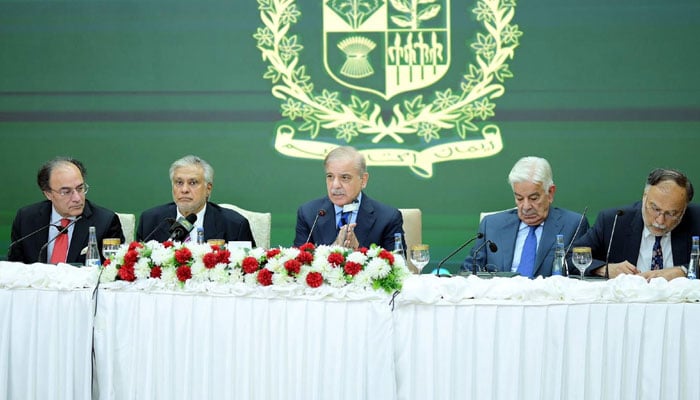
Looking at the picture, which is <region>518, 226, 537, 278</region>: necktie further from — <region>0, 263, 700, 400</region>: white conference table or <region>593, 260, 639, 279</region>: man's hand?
<region>0, 263, 700, 400</region>: white conference table

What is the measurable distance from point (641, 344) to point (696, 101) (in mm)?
3341

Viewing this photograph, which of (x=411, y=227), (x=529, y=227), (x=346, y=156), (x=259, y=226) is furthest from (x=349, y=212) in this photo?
(x=529, y=227)

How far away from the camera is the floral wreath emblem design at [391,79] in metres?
5.93

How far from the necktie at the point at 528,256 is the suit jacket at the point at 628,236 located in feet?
0.73

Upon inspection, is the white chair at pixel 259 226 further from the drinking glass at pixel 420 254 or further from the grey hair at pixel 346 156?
the drinking glass at pixel 420 254

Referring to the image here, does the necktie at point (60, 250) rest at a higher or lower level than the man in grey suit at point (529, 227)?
lower

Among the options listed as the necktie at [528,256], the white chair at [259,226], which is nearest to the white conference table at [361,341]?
the necktie at [528,256]

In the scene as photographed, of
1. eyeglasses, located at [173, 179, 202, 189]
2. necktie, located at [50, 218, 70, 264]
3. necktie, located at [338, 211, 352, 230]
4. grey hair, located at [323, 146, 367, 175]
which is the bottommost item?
necktie, located at [50, 218, 70, 264]

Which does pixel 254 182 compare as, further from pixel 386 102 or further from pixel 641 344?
pixel 641 344

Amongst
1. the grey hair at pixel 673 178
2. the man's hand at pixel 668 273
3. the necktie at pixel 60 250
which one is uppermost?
the grey hair at pixel 673 178

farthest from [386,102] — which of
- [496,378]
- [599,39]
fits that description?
[496,378]

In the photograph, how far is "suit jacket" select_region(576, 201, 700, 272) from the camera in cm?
420

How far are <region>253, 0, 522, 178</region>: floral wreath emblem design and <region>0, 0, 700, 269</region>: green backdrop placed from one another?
0.08m

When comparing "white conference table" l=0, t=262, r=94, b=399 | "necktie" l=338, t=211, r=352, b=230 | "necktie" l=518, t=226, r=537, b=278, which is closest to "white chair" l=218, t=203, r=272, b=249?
"necktie" l=338, t=211, r=352, b=230
